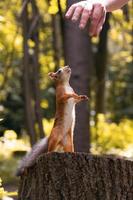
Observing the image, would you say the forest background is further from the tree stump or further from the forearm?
the forearm

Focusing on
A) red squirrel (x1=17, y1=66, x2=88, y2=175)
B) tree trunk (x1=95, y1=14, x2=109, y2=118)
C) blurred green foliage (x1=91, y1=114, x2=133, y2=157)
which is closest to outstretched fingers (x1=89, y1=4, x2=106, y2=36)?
red squirrel (x1=17, y1=66, x2=88, y2=175)

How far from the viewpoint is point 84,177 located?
397 centimetres

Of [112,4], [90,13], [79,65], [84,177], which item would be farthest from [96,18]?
[79,65]

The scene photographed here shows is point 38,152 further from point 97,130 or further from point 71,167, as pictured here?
point 97,130

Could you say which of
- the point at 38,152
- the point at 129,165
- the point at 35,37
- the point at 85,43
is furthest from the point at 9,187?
the point at 129,165

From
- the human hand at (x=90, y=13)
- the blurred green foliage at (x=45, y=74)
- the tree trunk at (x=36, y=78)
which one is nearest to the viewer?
the human hand at (x=90, y=13)

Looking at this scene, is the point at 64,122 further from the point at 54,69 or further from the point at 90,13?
the point at 54,69

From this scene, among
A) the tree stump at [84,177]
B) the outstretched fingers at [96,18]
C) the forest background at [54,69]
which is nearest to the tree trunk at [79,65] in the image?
the forest background at [54,69]

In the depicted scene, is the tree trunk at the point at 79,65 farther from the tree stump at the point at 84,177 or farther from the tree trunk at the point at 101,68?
the tree trunk at the point at 101,68

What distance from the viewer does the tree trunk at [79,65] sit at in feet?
27.8

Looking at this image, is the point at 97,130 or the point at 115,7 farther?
the point at 97,130

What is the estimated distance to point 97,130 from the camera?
48.0 ft

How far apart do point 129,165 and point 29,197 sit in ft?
2.38

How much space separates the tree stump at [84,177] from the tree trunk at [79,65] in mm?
4390
